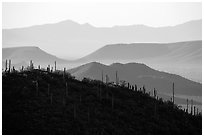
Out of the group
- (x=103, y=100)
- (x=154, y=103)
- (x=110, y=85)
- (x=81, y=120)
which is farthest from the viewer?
(x=110, y=85)

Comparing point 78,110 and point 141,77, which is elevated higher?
point 141,77

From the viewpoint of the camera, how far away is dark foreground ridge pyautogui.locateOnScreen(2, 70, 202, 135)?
3244 centimetres

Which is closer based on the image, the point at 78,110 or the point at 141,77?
the point at 78,110

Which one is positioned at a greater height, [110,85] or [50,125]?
[110,85]

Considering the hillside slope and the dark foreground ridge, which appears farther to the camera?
the hillside slope

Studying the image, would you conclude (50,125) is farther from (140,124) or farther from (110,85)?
(110,85)

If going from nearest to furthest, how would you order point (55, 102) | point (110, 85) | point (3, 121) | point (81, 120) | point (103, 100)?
point (3, 121)
point (81, 120)
point (55, 102)
point (103, 100)
point (110, 85)

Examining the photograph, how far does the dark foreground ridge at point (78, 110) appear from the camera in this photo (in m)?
32.4

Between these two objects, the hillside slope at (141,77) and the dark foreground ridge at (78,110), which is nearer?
the dark foreground ridge at (78,110)

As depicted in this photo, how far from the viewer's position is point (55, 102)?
36312 mm

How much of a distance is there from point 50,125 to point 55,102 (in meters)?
4.32

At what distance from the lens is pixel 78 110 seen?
35719 mm

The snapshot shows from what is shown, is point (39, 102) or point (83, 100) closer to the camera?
point (39, 102)

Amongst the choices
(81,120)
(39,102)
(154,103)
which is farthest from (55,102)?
(154,103)
